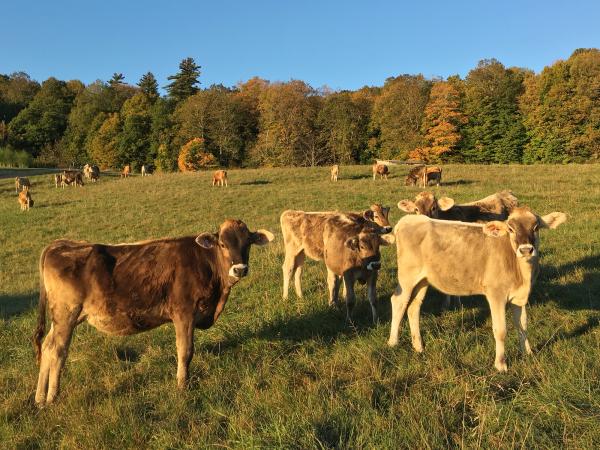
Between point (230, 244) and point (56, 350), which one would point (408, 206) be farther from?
point (56, 350)

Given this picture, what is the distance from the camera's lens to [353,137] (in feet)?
234

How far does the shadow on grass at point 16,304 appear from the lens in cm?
945

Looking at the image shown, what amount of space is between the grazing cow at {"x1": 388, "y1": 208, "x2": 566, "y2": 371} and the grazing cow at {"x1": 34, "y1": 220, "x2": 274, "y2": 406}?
7.84 ft

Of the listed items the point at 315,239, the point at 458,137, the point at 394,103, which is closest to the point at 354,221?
the point at 315,239

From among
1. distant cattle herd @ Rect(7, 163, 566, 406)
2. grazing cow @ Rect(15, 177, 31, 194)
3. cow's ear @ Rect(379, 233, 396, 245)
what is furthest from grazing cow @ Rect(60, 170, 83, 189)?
cow's ear @ Rect(379, 233, 396, 245)

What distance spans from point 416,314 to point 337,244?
2.20 metres

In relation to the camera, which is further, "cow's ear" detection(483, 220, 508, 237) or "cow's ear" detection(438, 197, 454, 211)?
"cow's ear" detection(438, 197, 454, 211)

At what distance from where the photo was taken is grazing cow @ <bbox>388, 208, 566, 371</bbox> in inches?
223

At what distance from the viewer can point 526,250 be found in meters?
5.32

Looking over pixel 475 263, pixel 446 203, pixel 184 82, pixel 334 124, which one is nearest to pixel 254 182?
pixel 446 203

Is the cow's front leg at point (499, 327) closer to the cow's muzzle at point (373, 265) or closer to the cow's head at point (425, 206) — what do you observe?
the cow's muzzle at point (373, 265)

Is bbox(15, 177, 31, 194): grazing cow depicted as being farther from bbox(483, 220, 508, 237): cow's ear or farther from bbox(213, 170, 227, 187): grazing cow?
bbox(483, 220, 508, 237): cow's ear

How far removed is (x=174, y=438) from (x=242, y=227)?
107 inches

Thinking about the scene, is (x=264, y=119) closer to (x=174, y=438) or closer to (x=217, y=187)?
(x=217, y=187)
